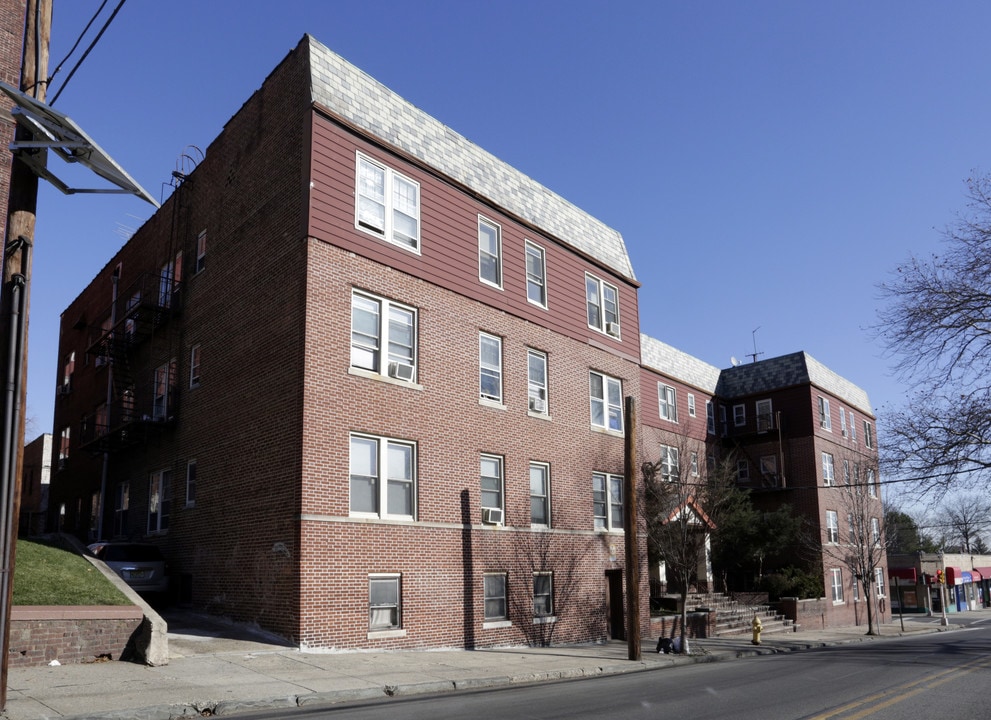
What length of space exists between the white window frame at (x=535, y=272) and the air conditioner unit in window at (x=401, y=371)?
5656mm

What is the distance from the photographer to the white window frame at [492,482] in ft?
68.9

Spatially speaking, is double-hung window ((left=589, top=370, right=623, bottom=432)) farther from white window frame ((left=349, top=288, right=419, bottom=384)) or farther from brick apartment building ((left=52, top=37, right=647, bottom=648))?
white window frame ((left=349, top=288, right=419, bottom=384))

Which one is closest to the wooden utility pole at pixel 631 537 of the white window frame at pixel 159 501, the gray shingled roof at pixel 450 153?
the gray shingled roof at pixel 450 153

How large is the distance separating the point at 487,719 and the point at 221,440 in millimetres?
12121

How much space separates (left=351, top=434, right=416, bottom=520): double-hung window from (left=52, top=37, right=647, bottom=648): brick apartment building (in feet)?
0.17

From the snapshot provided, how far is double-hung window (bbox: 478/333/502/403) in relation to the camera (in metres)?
21.7

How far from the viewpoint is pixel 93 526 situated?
2805 centimetres

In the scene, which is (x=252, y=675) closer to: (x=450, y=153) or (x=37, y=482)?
(x=450, y=153)

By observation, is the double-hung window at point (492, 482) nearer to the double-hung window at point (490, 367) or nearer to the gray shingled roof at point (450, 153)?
the double-hung window at point (490, 367)

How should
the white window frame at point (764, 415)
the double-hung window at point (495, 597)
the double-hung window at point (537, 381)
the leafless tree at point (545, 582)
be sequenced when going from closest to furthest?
the double-hung window at point (495, 597) < the leafless tree at point (545, 582) < the double-hung window at point (537, 381) < the white window frame at point (764, 415)

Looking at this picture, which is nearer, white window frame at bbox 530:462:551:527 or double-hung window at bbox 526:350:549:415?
white window frame at bbox 530:462:551:527

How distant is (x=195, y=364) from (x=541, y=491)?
10.1 meters

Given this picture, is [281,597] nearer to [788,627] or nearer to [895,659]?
[895,659]

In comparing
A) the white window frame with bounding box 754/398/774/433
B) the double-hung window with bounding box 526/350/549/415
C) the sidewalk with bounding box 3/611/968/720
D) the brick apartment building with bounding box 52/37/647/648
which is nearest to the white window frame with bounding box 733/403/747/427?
the white window frame with bounding box 754/398/774/433
